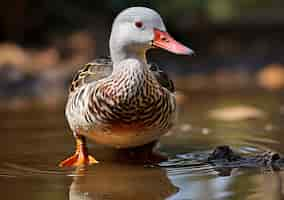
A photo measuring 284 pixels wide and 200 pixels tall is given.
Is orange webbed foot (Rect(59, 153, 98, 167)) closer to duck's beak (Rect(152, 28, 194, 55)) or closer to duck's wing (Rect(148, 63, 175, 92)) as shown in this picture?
duck's wing (Rect(148, 63, 175, 92))

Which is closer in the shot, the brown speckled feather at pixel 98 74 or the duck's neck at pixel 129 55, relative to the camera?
the duck's neck at pixel 129 55

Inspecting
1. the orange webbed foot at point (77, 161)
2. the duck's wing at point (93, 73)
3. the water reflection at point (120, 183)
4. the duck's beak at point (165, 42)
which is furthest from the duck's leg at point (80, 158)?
the duck's beak at point (165, 42)

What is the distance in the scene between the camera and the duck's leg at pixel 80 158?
4.83 m

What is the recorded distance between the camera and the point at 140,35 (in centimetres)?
457

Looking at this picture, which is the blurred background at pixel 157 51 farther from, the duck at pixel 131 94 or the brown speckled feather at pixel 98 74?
the duck at pixel 131 94

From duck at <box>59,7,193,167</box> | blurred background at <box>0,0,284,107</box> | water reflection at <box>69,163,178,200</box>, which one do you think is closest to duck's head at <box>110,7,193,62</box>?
duck at <box>59,7,193,167</box>

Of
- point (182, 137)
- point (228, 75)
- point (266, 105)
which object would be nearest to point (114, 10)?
point (228, 75)

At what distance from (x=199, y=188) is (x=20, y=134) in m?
2.34

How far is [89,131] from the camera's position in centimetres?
474

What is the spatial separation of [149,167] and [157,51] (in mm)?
6211

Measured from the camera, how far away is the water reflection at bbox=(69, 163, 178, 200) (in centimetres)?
400

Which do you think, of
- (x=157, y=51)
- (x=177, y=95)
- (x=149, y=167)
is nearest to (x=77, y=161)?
(x=149, y=167)

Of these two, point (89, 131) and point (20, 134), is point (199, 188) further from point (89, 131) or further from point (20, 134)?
point (20, 134)

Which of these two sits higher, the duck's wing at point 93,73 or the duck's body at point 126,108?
the duck's wing at point 93,73
